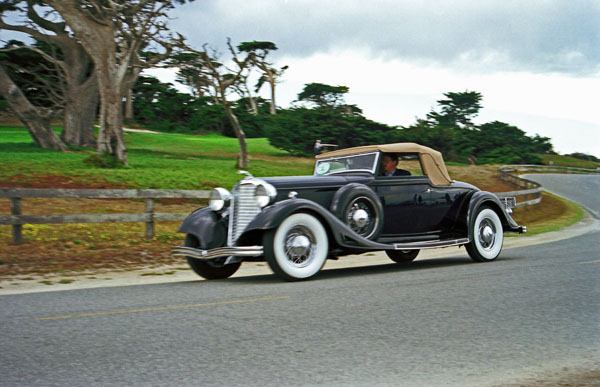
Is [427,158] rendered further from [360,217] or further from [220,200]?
[220,200]

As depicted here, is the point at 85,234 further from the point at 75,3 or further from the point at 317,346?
the point at 75,3

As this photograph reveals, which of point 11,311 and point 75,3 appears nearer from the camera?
point 11,311

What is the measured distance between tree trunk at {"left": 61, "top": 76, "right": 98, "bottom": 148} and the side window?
26511 mm

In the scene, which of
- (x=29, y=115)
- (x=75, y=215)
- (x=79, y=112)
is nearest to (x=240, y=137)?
(x=79, y=112)

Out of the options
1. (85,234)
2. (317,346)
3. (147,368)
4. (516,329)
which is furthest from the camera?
(85,234)

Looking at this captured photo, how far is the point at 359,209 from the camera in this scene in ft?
26.7

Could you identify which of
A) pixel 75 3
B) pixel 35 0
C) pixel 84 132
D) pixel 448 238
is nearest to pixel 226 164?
pixel 84 132

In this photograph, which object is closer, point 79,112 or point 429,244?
point 429,244

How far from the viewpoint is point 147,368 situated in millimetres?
3547

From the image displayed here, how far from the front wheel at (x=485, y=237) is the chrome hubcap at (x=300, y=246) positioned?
10.1ft

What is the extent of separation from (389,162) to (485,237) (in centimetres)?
209

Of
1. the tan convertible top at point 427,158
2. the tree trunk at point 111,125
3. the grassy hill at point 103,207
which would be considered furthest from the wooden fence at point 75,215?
the tree trunk at point 111,125

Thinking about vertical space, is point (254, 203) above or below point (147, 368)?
above

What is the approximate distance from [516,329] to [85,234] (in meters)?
10.6
